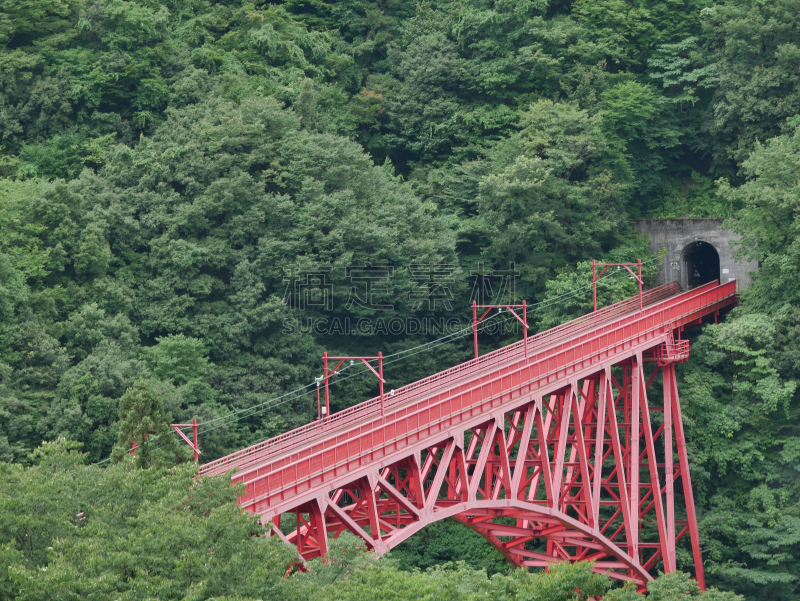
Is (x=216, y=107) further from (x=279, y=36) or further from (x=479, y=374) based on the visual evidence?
(x=479, y=374)

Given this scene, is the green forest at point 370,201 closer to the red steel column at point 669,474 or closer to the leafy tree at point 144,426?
the leafy tree at point 144,426

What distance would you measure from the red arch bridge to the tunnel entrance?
418 centimetres

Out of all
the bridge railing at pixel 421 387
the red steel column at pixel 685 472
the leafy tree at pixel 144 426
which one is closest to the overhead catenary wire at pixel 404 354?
the bridge railing at pixel 421 387

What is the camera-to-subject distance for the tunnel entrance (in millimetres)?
56041

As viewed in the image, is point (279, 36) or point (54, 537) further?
point (279, 36)

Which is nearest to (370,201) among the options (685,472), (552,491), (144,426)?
(685,472)

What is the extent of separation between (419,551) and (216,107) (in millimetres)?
22533

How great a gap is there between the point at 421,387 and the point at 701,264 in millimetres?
23089

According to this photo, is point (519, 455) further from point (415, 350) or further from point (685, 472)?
point (415, 350)

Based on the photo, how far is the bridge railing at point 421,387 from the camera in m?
34.3

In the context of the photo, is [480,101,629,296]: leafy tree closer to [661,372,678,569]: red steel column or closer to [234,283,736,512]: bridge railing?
[234,283,736,512]: bridge railing

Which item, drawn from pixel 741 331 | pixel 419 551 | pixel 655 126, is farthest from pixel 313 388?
pixel 655 126

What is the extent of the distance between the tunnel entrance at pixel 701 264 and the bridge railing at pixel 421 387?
277 centimetres

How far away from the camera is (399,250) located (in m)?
51.6
